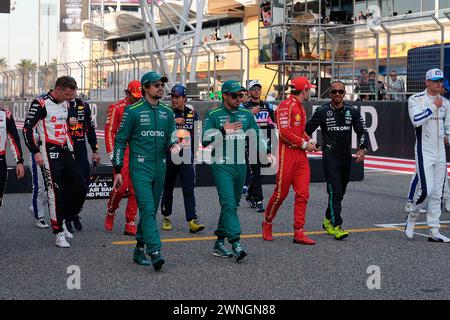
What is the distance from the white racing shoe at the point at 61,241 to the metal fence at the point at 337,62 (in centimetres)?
1038

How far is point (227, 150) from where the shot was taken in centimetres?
802

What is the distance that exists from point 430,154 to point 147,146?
3.45 meters

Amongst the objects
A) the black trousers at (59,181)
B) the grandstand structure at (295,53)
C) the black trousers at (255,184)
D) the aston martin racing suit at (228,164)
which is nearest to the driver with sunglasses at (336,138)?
the aston martin racing suit at (228,164)

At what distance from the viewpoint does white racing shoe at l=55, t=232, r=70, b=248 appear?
8625 mm

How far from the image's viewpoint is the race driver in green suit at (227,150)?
7957mm

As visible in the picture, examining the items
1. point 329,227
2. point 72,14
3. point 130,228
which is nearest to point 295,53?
point 329,227

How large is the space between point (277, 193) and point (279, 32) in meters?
14.6

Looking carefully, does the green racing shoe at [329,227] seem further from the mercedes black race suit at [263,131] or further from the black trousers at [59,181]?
the black trousers at [59,181]

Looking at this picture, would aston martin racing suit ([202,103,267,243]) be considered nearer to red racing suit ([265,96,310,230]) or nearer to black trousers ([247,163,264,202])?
red racing suit ([265,96,310,230])

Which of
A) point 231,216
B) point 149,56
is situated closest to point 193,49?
point 149,56

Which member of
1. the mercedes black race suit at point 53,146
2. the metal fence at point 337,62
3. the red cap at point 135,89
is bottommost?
the mercedes black race suit at point 53,146

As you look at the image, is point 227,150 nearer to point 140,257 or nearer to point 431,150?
point 140,257

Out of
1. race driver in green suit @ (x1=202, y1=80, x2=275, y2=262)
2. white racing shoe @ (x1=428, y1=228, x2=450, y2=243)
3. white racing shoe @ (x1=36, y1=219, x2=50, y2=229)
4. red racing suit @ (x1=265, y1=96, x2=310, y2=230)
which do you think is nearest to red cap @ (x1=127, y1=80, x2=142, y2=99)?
race driver in green suit @ (x1=202, y1=80, x2=275, y2=262)

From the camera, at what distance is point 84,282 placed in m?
6.85
